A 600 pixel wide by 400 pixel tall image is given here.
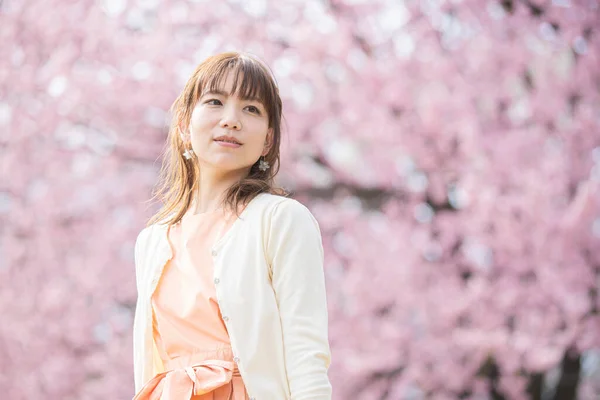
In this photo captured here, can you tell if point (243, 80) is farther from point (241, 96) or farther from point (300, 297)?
point (300, 297)

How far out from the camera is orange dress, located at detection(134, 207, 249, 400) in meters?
1.40

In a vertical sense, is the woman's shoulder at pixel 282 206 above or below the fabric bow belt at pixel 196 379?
above

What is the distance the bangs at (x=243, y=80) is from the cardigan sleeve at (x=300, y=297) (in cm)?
22

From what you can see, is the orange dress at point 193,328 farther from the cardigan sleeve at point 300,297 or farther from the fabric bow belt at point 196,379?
the cardigan sleeve at point 300,297

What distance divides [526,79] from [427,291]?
1260mm

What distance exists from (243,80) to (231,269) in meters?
0.37

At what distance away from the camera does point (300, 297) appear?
4.54 feet

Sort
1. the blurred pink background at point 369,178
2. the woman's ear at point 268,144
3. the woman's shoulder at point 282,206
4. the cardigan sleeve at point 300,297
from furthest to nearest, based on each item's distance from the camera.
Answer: the blurred pink background at point 369,178, the woman's ear at point 268,144, the woman's shoulder at point 282,206, the cardigan sleeve at point 300,297

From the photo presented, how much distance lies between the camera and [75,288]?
15.4 ft

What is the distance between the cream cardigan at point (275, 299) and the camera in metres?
1.35

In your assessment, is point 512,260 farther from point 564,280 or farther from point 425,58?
point 425,58

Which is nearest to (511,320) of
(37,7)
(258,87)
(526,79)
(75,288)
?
(526,79)

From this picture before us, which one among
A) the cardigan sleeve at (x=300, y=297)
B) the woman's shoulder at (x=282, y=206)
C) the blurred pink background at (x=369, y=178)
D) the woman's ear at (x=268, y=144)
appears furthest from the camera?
the blurred pink background at (x=369, y=178)

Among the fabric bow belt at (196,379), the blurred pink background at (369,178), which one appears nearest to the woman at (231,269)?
the fabric bow belt at (196,379)
